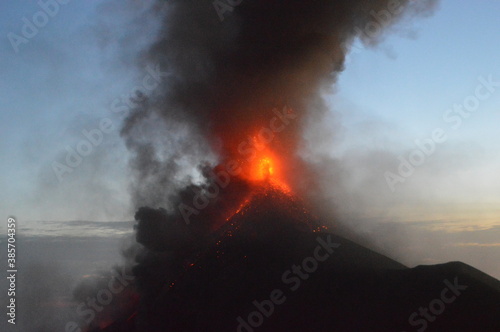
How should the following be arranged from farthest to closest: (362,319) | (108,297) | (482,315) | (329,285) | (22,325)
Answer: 1. (22,325)
2. (108,297)
3. (329,285)
4. (362,319)
5. (482,315)

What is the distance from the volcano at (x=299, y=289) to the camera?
3162 cm

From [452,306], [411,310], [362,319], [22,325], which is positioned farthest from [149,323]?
[22,325]

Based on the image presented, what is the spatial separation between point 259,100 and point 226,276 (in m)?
21.3

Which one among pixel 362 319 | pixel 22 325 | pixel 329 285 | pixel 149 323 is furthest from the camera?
pixel 22 325

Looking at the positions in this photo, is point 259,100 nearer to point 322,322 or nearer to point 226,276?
point 226,276

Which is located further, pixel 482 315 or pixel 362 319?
pixel 362 319

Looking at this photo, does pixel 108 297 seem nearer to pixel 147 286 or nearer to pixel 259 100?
pixel 147 286

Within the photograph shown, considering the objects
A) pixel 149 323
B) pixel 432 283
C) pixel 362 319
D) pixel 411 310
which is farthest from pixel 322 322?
pixel 149 323

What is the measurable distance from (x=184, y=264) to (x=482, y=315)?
91.6ft

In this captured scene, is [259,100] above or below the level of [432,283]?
above

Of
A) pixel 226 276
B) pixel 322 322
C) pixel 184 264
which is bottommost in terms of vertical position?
pixel 322 322

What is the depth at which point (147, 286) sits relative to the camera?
1938 inches

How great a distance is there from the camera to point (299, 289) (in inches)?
1468

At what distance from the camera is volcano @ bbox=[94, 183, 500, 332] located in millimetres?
31625
